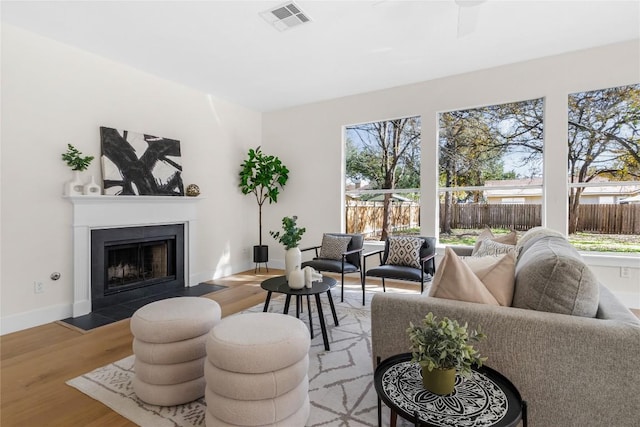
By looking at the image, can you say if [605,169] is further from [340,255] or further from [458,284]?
[458,284]

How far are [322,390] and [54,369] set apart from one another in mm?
1885

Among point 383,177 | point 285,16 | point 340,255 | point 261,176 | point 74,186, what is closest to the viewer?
point 285,16

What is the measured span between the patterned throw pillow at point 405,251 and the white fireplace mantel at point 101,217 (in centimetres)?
Answer: 277

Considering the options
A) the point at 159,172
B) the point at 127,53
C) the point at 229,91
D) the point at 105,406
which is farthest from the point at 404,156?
the point at 105,406

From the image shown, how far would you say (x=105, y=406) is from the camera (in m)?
1.85

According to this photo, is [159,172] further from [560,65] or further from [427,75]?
[560,65]

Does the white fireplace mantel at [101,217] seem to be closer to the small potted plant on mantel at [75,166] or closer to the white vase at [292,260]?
the small potted plant on mantel at [75,166]

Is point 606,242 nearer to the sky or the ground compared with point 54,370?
nearer to the sky

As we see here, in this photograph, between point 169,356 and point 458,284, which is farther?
point 169,356

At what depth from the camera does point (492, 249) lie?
2.75 metres

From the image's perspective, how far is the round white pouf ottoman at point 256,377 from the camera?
4.83ft

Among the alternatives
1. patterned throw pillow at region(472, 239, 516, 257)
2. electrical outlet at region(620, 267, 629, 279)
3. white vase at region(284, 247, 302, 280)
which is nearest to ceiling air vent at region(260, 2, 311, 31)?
white vase at region(284, 247, 302, 280)

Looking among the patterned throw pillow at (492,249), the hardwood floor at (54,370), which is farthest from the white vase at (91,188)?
the patterned throw pillow at (492,249)

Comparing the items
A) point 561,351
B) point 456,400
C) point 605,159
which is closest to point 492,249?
point 561,351
